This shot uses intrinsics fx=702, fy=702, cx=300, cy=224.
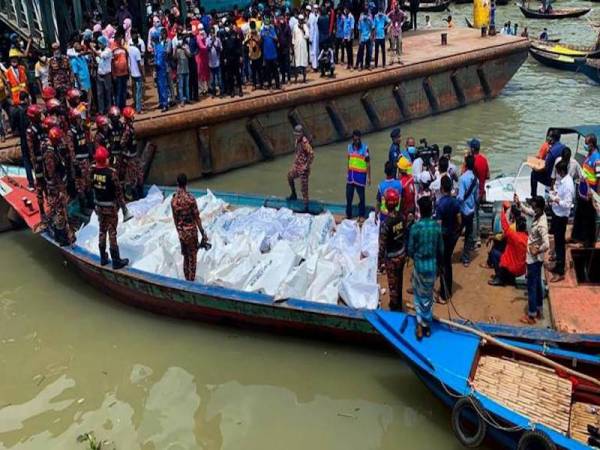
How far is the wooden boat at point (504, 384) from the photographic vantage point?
6.41m

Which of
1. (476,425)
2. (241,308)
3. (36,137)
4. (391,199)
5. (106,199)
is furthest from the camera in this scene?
(36,137)

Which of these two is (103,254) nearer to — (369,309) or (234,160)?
(369,309)

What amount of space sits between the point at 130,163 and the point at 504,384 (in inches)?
289

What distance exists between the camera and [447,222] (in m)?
8.34

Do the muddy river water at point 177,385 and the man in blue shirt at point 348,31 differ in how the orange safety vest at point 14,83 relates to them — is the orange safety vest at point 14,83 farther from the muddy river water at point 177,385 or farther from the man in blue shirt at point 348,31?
the man in blue shirt at point 348,31

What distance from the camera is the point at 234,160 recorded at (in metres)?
15.2

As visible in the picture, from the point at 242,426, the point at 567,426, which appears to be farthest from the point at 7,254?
the point at 567,426

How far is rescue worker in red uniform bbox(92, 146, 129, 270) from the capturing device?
9031 mm

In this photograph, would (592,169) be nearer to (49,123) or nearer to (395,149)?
(395,149)

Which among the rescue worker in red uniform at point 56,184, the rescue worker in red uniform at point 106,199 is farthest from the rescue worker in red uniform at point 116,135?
the rescue worker in red uniform at point 106,199

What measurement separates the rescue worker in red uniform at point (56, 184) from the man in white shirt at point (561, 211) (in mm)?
6665

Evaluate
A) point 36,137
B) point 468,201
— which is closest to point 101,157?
point 36,137

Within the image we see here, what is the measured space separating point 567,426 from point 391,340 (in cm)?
188

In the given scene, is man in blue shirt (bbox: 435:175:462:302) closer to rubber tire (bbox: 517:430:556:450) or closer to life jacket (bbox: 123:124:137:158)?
rubber tire (bbox: 517:430:556:450)
